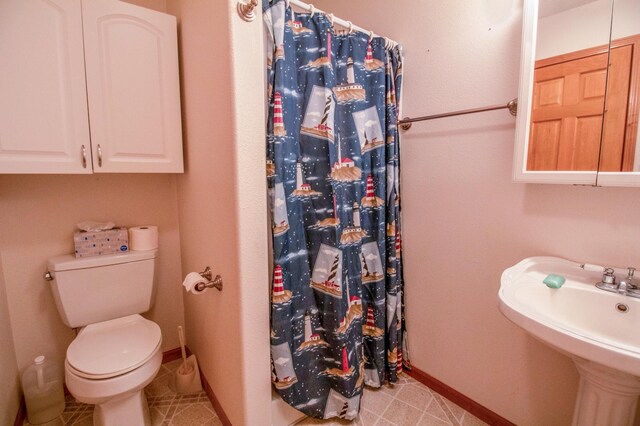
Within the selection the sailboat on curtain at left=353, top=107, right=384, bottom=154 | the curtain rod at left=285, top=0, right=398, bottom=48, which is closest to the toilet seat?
the sailboat on curtain at left=353, top=107, right=384, bottom=154

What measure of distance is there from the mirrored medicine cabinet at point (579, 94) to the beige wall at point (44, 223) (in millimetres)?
1985

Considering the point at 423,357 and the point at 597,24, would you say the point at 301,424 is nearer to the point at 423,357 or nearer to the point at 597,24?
the point at 423,357

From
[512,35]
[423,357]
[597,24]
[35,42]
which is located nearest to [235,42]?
[35,42]

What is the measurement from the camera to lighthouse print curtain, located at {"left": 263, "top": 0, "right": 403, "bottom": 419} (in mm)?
1222

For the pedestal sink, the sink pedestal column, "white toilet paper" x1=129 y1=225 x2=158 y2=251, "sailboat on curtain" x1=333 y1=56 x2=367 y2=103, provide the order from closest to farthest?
the pedestal sink < the sink pedestal column < "sailboat on curtain" x1=333 y1=56 x2=367 y2=103 < "white toilet paper" x1=129 y1=225 x2=158 y2=251

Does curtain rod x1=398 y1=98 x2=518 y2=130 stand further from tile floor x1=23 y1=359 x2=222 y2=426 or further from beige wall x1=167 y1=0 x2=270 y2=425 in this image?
tile floor x1=23 y1=359 x2=222 y2=426

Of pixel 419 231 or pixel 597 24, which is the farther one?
pixel 419 231

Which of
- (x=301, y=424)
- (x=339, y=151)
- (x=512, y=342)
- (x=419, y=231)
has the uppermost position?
(x=339, y=151)

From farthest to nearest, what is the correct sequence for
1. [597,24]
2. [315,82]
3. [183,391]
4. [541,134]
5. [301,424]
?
1. [183,391]
2. [301,424]
3. [315,82]
4. [541,134]
5. [597,24]

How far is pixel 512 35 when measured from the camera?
3.97ft

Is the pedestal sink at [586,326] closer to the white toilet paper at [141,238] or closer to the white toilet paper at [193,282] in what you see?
the white toilet paper at [193,282]

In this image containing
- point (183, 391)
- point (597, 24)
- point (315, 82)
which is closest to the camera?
point (597, 24)

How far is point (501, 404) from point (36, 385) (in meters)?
2.27

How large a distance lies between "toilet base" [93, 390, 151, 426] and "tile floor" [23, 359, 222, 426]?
0.17 metres
